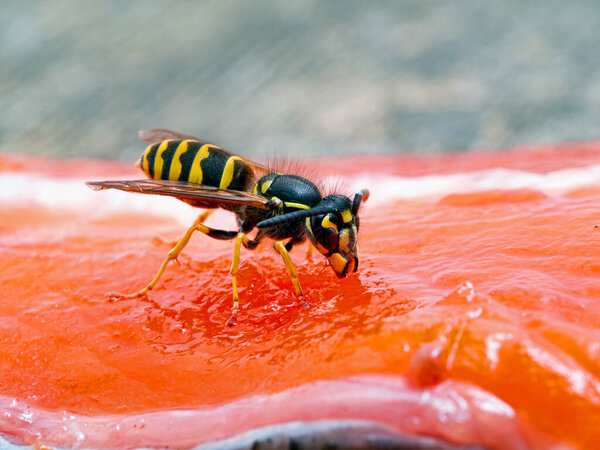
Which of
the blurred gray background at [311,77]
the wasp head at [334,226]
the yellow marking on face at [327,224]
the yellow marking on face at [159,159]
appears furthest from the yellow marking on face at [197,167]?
the blurred gray background at [311,77]

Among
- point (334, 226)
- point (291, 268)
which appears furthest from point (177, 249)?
point (334, 226)

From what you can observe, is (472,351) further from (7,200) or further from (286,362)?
(7,200)

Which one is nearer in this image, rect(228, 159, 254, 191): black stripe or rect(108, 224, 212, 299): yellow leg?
rect(108, 224, 212, 299): yellow leg

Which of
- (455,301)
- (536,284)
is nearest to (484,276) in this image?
(536,284)

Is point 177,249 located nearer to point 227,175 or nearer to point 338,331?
point 227,175

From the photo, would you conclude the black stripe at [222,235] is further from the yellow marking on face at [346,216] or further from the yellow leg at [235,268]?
the yellow marking on face at [346,216]

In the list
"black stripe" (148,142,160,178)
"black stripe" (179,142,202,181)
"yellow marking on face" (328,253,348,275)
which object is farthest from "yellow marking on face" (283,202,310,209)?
"black stripe" (148,142,160,178)

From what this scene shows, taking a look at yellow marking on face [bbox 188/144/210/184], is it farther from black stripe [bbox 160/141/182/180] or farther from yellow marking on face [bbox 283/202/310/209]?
yellow marking on face [bbox 283/202/310/209]
